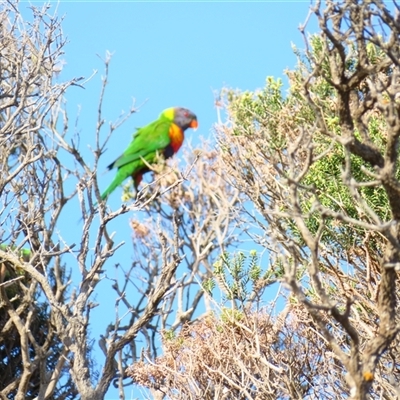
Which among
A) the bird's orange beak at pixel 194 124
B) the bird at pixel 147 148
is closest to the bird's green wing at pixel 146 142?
the bird at pixel 147 148

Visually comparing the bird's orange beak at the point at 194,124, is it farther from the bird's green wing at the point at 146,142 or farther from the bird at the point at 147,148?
the bird's green wing at the point at 146,142

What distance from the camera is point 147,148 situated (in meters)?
11.4

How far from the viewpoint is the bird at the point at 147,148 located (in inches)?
432

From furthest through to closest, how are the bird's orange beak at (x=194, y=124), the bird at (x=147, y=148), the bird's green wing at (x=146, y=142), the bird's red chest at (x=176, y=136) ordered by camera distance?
1. the bird's orange beak at (x=194, y=124)
2. the bird's red chest at (x=176, y=136)
3. the bird's green wing at (x=146, y=142)
4. the bird at (x=147, y=148)

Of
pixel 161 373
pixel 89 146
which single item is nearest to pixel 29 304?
pixel 89 146

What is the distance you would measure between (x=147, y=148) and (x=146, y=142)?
13 cm

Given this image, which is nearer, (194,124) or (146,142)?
(146,142)

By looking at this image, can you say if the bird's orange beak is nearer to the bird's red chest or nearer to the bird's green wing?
the bird's red chest

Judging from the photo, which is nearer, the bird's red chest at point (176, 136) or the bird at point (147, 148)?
the bird at point (147, 148)

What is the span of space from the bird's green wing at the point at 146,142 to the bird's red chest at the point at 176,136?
7cm

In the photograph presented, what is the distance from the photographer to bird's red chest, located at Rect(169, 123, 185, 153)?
11814 millimetres

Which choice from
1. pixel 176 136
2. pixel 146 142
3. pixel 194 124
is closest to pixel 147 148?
pixel 146 142

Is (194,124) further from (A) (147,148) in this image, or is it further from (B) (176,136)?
(A) (147,148)

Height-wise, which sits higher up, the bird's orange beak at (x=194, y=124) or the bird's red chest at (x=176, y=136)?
the bird's orange beak at (x=194, y=124)
